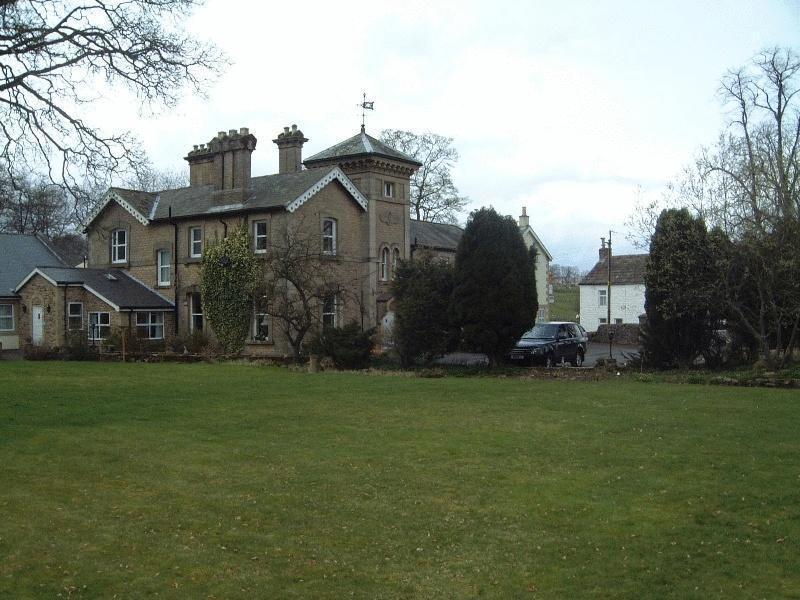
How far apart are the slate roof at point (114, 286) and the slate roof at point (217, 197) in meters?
3.48

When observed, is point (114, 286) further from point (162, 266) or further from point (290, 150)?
point (290, 150)

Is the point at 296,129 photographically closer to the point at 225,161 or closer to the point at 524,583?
the point at 225,161

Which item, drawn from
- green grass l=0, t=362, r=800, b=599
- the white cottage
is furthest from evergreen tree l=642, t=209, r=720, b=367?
the white cottage

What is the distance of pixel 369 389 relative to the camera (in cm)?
2275

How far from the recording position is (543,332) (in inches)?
1281

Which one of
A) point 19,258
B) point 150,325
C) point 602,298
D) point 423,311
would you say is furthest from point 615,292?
point 19,258

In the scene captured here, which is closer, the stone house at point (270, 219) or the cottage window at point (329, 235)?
the stone house at point (270, 219)

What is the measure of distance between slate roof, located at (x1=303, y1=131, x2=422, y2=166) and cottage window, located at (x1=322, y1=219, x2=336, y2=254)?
396cm

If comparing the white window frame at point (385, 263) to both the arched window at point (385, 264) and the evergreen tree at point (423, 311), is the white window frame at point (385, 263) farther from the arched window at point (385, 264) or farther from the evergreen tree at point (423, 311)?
the evergreen tree at point (423, 311)

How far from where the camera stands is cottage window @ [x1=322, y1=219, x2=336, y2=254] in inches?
1549

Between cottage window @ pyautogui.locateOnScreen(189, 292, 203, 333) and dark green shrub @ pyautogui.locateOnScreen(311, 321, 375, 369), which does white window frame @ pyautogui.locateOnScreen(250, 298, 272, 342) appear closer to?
cottage window @ pyautogui.locateOnScreen(189, 292, 203, 333)

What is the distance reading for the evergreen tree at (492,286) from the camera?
27.9m

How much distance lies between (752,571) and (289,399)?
45.0 ft

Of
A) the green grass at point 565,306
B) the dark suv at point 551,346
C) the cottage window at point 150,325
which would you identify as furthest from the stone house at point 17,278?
the green grass at point 565,306
